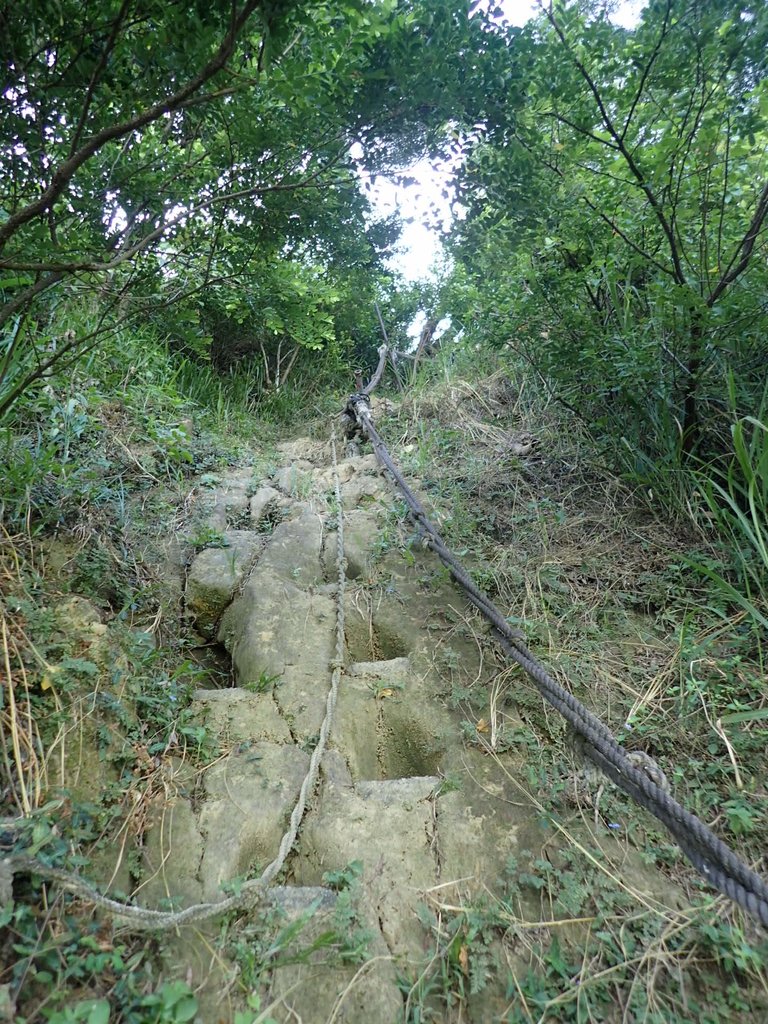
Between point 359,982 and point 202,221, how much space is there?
231 cm

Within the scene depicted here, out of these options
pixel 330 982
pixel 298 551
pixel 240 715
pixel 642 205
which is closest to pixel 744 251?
pixel 642 205

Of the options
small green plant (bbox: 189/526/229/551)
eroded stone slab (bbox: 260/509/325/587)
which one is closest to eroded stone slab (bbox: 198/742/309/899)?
eroded stone slab (bbox: 260/509/325/587)

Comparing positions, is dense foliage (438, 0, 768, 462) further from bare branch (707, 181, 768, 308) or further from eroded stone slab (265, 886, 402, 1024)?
eroded stone slab (265, 886, 402, 1024)

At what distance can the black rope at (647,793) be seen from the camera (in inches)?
36.6

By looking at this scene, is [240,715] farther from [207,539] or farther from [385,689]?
[207,539]

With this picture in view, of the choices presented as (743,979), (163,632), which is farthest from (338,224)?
(743,979)

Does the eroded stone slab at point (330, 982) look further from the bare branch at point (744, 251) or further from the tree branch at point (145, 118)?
the bare branch at point (744, 251)

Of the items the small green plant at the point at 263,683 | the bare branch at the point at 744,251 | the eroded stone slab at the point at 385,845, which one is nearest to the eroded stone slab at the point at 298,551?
the small green plant at the point at 263,683

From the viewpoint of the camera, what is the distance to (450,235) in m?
2.42

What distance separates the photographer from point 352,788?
157 cm

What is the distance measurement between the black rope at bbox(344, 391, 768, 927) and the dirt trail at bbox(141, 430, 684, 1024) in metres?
0.20

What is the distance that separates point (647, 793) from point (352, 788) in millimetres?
810

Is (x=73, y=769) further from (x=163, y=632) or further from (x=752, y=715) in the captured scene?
(x=752, y=715)

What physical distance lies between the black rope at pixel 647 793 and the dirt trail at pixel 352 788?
0.20 meters
